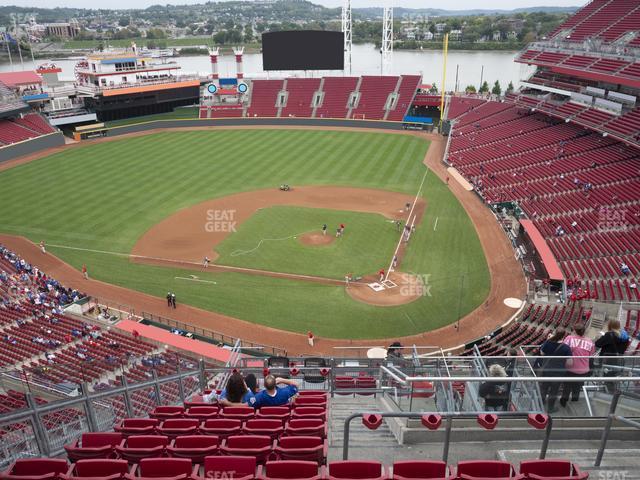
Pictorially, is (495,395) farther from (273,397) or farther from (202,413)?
Answer: (202,413)

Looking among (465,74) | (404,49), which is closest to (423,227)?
(465,74)

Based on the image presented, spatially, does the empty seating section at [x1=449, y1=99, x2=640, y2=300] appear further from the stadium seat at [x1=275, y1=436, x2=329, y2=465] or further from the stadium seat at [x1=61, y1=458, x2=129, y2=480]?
the stadium seat at [x1=61, y1=458, x2=129, y2=480]

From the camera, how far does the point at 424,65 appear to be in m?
122

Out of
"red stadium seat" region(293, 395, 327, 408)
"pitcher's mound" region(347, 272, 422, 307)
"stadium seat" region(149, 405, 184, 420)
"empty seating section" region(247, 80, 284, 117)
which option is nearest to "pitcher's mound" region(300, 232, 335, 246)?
"pitcher's mound" region(347, 272, 422, 307)

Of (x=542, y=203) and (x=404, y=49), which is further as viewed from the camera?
(x=404, y=49)

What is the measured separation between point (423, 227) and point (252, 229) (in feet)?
42.2

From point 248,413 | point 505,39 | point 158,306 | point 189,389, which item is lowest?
point 158,306

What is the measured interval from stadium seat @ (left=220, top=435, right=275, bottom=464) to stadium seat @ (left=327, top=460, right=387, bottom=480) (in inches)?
44.8

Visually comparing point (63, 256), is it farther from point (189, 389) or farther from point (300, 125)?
point (300, 125)

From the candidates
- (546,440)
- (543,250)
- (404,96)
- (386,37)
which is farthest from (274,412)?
(386,37)

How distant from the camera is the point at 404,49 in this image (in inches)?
6216

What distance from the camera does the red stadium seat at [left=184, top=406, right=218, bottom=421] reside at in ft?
29.7

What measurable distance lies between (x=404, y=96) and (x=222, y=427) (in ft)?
230

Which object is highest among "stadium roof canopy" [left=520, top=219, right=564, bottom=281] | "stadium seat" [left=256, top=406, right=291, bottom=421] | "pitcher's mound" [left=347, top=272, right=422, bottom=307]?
"stadium seat" [left=256, top=406, right=291, bottom=421]
